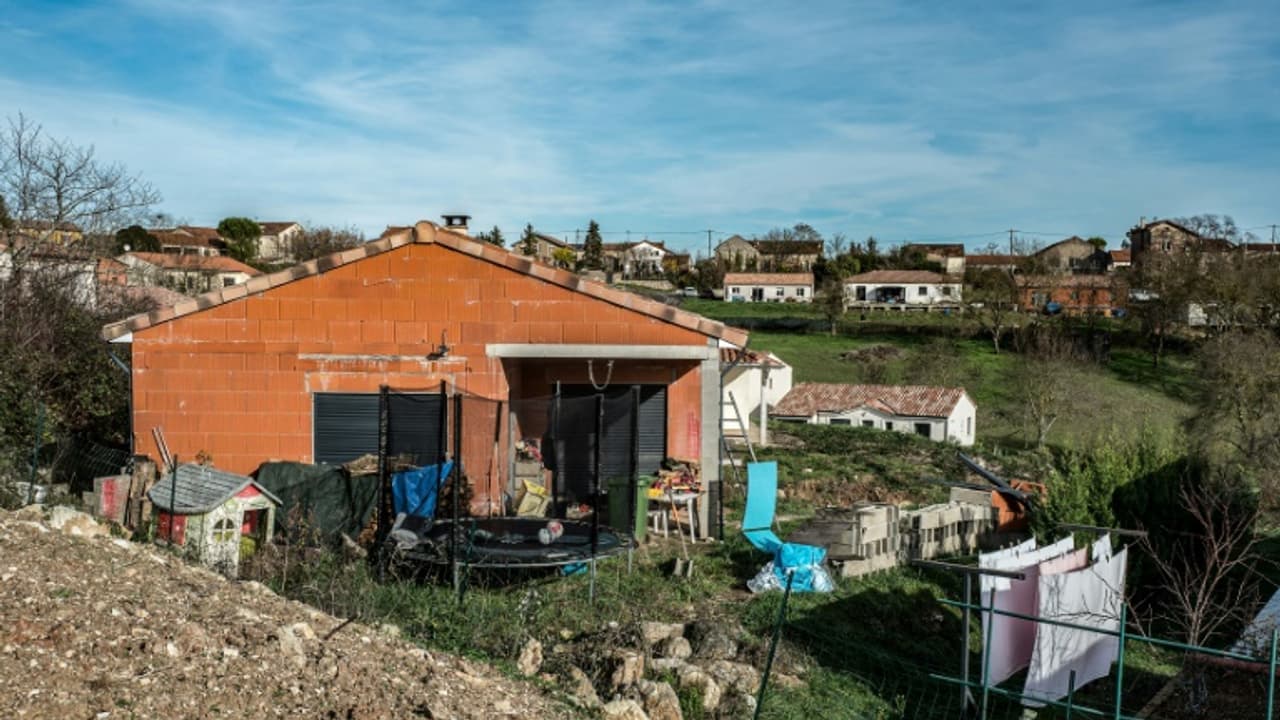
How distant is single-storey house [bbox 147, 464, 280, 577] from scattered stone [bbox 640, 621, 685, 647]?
12.7ft

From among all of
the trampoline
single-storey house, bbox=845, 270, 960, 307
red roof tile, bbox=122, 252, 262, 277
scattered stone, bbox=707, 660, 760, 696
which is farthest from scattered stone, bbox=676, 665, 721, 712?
single-storey house, bbox=845, 270, 960, 307

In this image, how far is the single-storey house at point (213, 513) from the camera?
11.2 metres

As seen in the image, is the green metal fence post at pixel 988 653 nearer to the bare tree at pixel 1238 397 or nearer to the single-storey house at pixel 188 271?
the bare tree at pixel 1238 397

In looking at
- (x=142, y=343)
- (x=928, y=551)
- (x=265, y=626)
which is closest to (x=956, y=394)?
(x=928, y=551)

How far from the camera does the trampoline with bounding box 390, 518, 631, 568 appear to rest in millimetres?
11055

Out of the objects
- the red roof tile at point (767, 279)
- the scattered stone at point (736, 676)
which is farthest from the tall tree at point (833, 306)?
the scattered stone at point (736, 676)

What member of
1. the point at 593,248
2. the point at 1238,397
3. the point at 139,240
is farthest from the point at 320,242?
the point at 1238,397

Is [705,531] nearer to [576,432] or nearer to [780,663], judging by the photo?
[576,432]

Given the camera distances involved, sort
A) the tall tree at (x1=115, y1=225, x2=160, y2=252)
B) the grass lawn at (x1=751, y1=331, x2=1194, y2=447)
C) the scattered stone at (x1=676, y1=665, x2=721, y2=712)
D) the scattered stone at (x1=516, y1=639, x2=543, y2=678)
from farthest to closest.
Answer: the tall tree at (x1=115, y1=225, x2=160, y2=252)
the grass lawn at (x1=751, y1=331, x2=1194, y2=447)
the scattered stone at (x1=676, y1=665, x2=721, y2=712)
the scattered stone at (x1=516, y1=639, x2=543, y2=678)

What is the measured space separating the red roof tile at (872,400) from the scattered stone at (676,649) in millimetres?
32043

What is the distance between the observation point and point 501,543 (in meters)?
11.9

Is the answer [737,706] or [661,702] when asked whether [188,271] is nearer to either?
[737,706]

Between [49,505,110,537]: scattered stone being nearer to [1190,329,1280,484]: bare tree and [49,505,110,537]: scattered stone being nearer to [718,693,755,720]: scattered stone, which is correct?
[718,693,755,720]: scattered stone

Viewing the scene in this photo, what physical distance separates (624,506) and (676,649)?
4.64 metres
